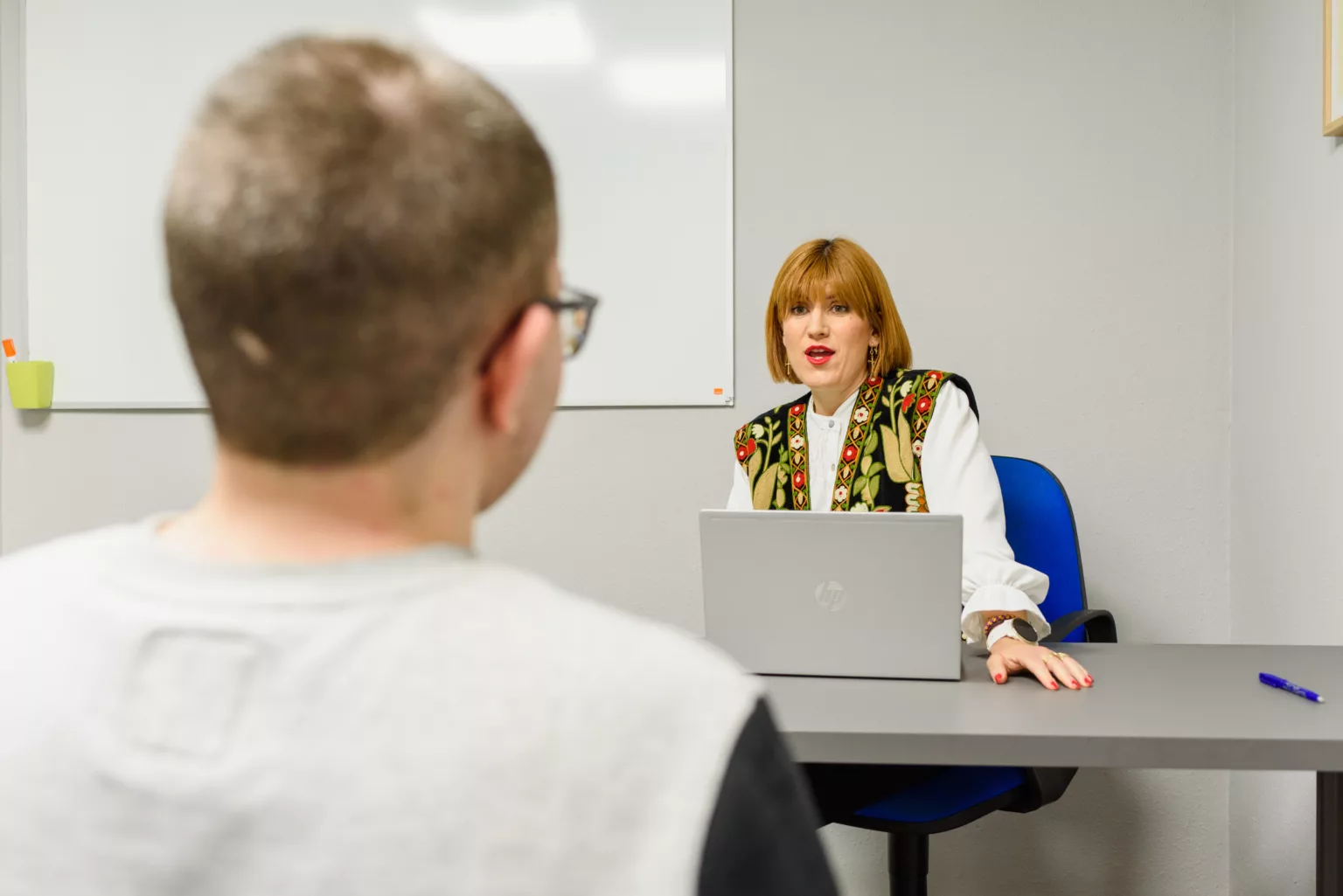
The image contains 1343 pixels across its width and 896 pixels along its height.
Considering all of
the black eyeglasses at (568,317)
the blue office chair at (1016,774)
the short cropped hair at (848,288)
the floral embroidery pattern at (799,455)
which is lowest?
the blue office chair at (1016,774)

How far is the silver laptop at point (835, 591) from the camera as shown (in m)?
1.35

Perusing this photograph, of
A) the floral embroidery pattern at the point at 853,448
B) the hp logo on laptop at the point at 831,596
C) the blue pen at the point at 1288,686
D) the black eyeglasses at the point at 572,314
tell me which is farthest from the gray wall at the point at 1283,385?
the black eyeglasses at the point at 572,314

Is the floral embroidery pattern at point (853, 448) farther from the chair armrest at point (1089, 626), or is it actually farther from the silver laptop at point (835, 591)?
the silver laptop at point (835, 591)

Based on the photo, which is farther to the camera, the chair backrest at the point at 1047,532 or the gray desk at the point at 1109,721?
the chair backrest at the point at 1047,532

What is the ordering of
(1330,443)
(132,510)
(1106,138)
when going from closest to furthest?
(1330,443) < (1106,138) < (132,510)

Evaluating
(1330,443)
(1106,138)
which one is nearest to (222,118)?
(1330,443)

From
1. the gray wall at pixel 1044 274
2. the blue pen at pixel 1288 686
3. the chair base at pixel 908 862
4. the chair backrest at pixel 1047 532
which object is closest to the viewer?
the blue pen at pixel 1288 686

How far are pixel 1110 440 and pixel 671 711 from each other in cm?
236

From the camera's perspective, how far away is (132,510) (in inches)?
108

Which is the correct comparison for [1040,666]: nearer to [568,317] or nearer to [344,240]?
[568,317]

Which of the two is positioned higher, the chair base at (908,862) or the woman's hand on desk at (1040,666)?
the woman's hand on desk at (1040,666)

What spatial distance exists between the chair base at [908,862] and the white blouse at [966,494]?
39 centimetres

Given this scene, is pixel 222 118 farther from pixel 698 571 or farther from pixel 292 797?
pixel 698 571

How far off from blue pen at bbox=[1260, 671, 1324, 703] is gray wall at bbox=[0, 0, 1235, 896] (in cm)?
118
